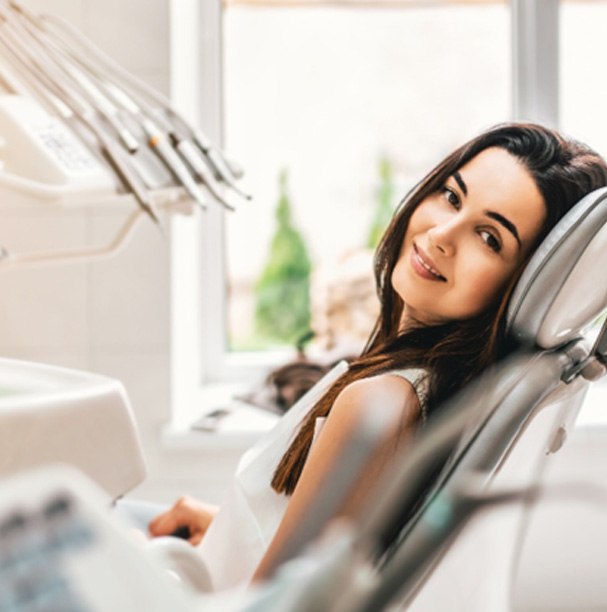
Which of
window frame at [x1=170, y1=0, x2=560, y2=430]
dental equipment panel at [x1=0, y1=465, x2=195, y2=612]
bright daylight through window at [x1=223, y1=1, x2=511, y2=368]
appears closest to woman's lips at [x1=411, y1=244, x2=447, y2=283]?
dental equipment panel at [x1=0, y1=465, x2=195, y2=612]

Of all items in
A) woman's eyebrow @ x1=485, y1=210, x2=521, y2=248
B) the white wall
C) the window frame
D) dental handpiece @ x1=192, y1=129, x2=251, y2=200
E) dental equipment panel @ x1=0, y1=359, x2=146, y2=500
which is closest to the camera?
dental equipment panel @ x1=0, y1=359, x2=146, y2=500

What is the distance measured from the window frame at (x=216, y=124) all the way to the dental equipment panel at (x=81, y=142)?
800mm

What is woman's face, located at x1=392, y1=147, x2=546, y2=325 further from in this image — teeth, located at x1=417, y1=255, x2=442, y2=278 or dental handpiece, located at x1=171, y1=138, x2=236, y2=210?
dental handpiece, located at x1=171, y1=138, x2=236, y2=210

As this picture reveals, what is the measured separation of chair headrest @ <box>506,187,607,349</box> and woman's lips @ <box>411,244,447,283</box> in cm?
16

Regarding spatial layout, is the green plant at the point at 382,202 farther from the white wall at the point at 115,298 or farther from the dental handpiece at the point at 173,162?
the dental handpiece at the point at 173,162

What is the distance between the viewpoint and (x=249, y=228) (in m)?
2.48

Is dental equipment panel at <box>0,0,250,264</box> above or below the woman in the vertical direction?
above

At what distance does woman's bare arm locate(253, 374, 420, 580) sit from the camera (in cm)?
84

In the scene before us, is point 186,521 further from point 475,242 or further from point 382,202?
point 382,202

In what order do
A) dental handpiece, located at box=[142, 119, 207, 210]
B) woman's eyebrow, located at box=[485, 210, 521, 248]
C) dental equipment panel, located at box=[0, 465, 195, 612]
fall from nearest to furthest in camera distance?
dental equipment panel, located at box=[0, 465, 195, 612]
woman's eyebrow, located at box=[485, 210, 521, 248]
dental handpiece, located at box=[142, 119, 207, 210]

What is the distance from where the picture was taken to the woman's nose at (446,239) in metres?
0.99

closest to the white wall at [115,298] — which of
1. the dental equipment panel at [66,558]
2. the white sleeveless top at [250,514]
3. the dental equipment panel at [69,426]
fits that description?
the white sleeveless top at [250,514]

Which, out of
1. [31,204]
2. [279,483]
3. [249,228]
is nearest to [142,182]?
[279,483]

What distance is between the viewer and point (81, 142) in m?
1.18
